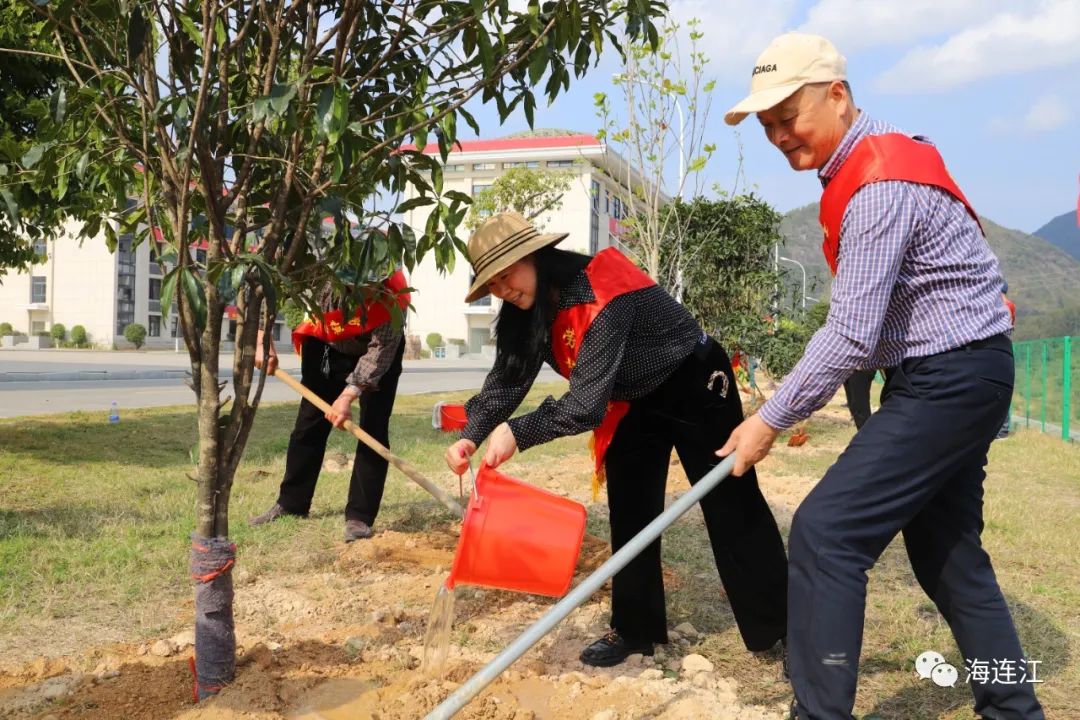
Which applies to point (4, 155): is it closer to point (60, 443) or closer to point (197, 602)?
point (197, 602)

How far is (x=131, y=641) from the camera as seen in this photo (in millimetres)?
2928

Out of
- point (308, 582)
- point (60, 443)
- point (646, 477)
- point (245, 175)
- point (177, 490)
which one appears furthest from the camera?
point (60, 443)

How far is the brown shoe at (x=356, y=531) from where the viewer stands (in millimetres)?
4305

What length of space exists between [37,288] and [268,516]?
49509 millimetres

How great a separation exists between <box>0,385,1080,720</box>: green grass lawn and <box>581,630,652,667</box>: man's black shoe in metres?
0.23

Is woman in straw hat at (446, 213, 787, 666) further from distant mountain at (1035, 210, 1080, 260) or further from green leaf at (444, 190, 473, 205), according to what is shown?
distant mountain at (1035, 210, 1080, 260)

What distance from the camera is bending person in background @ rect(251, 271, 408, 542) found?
13.6 feet

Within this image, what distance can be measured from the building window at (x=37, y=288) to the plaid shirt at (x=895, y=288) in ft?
171

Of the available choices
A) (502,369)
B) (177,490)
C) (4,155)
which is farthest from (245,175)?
(177,490)

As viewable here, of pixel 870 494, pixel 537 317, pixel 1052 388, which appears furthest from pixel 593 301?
pixel 1052 388

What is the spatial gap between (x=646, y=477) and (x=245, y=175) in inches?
62.3

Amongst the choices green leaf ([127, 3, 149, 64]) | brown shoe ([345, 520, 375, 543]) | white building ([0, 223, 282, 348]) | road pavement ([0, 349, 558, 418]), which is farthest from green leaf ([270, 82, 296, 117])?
white building ([0, 223, 282, 348])

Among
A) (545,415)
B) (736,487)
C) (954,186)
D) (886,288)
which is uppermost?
(954,186)

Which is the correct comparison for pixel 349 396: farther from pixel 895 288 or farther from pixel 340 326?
pixel 895 288
